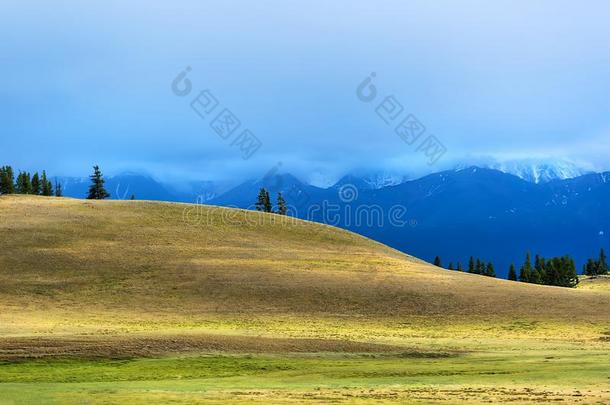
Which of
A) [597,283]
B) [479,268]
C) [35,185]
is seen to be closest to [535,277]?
[597,283]

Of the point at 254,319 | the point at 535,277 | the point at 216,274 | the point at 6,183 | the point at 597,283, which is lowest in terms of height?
the point at 254,319

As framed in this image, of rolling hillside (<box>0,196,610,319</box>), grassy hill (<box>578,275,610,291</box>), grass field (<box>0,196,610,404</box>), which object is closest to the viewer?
grass field (<box>0,196,610,404</box>)

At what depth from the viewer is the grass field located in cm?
3653

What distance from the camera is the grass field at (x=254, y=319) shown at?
36531 mm

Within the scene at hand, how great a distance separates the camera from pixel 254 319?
72375mm

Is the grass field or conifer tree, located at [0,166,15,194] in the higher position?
conifer tree, located at [0,166,15,194]

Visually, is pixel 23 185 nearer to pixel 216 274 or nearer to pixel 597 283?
pixel 216 274

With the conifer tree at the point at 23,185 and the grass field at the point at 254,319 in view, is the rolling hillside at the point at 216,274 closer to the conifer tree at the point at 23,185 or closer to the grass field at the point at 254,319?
the grass field at the point at 254,319

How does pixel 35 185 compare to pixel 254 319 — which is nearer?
pixel 254 319

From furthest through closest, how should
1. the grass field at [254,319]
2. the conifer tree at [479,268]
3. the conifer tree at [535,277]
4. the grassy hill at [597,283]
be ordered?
the conifer tree at [479,268], the conifer tree at [535,277], the grassy hill at [597,283], the grass field at [254,319]

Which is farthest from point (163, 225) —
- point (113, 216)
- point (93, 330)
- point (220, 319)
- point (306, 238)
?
point (93, 330)

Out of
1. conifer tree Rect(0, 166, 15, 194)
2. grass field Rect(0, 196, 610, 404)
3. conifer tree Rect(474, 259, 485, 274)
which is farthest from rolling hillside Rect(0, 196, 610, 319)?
conifer tree Rect(474, 259, 485, 274)

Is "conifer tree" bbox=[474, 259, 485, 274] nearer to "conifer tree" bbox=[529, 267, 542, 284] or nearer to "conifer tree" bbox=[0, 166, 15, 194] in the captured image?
"conifer tree" bbox=[529, 267, 542, 284]

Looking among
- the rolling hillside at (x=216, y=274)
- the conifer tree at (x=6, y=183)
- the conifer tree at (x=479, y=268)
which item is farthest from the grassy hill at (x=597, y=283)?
the conifer tree at (x=6, y=183)
